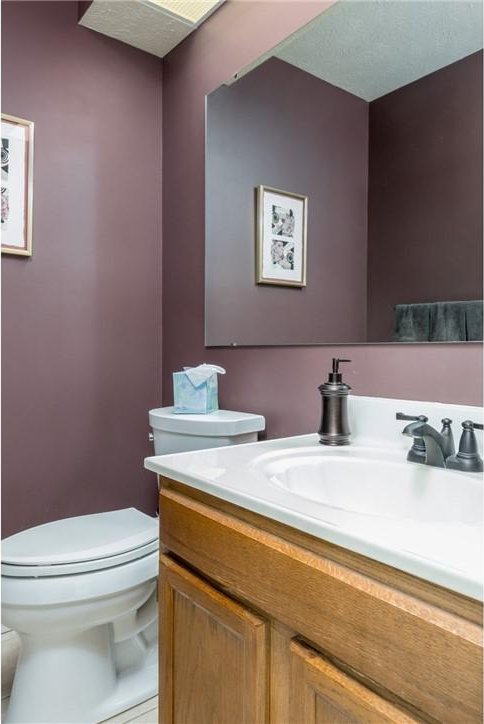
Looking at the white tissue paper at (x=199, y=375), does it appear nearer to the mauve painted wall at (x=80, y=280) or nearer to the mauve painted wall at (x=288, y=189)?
the mauve painted wall at (x=288, y=189)

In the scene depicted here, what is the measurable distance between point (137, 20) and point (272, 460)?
67.5 inches

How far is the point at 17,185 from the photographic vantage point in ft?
5.36

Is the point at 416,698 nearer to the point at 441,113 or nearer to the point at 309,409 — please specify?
the point at 309,409

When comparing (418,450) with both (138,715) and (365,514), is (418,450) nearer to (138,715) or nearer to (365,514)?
(365,514)

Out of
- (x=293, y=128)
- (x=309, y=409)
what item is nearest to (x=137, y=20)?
(x=293, y=128)

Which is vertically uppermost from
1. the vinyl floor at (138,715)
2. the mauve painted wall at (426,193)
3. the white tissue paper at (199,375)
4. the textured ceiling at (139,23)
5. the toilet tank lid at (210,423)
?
the textured ceiling at (139,23)

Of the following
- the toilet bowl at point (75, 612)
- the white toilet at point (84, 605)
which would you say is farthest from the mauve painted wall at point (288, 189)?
the toilet bowl at point (75, 612)

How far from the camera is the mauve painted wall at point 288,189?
1212 millimetres

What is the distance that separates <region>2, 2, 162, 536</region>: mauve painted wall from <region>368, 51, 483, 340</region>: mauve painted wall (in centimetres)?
108

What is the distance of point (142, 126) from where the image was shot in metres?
1.92

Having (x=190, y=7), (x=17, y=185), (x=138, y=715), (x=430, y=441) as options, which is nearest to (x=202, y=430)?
(x=430, y=441)

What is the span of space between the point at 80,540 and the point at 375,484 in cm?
82

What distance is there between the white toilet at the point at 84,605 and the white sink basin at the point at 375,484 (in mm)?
418

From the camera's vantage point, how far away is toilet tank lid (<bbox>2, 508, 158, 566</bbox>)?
3.80 ft
